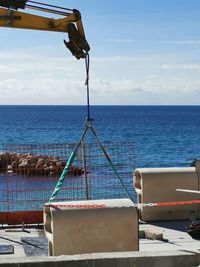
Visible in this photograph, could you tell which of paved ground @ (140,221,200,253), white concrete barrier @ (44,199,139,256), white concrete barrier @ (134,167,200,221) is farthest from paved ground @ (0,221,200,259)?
white concrete barrier @ (44,199,139,256)

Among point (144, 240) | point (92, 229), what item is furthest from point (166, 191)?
point (92, 229)

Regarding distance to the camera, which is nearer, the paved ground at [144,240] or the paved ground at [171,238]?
the paved ground at [144,240]

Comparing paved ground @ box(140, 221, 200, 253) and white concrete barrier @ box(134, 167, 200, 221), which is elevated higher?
white concrete barrier @ box(134, 167, 200, 221)

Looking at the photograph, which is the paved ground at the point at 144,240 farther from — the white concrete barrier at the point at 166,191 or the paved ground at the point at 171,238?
the white concrete barrier at the point at 166,191

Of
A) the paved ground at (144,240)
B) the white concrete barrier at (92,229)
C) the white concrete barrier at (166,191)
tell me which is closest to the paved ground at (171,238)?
the paved ground at (144,240)

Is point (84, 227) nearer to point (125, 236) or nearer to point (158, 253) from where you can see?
point (125, 236)

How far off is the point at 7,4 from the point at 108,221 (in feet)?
14.9

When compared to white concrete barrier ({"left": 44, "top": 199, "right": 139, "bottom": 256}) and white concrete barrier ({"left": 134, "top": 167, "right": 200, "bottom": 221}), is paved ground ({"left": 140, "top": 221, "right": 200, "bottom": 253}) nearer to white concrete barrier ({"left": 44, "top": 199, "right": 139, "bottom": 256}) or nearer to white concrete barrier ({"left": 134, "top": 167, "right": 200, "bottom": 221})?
white concrete barrier ({"left": 134, "top": 167, "right": 200, "bottom": 221})

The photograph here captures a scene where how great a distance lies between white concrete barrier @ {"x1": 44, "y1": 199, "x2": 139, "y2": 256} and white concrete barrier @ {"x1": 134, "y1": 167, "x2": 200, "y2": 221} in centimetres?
371

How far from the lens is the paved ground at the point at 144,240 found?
10273mm

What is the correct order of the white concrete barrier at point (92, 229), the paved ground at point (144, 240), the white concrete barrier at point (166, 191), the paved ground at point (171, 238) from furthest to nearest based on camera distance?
the white concrete barrier at point (166, 191)
the paved ground at point (171, 238)
the paved ground at point (144, 240)
the white concrete barrier at point (92, 229)

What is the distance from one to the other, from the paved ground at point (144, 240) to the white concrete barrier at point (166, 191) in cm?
35

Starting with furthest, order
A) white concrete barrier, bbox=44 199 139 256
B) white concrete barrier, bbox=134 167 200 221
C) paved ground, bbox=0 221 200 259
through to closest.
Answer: white concrete barrier, bbox=134 167 200 221
paved ground, bbox=0 221 200 259
white concrete barrier, bbox=44 199 139 256

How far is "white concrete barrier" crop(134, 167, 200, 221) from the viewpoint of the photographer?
1268 cm
